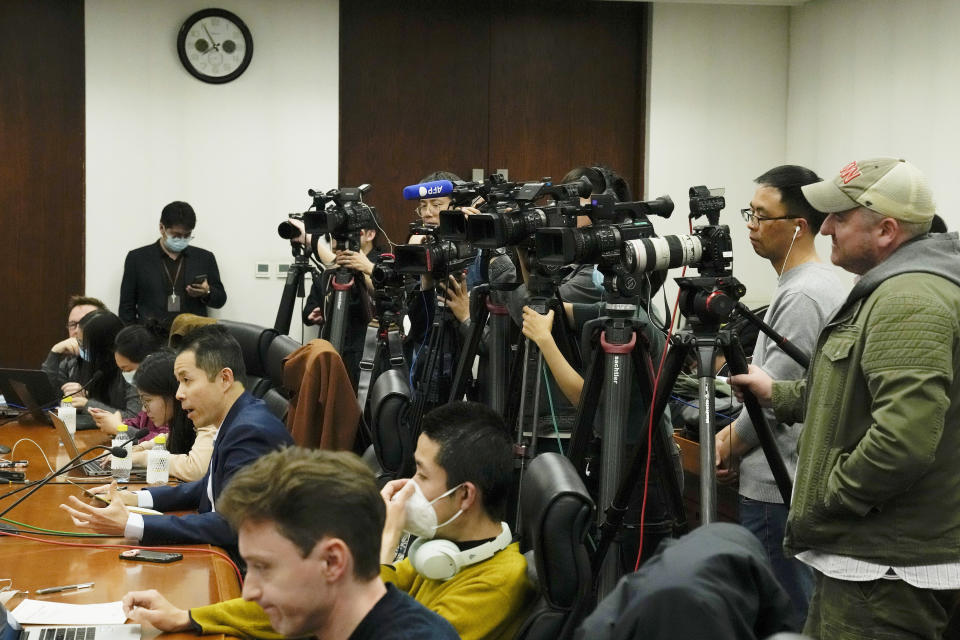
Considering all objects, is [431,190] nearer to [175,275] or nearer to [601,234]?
[601,234]

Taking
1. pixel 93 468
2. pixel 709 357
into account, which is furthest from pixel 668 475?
pixel 93 468

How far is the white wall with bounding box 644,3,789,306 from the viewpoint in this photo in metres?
7.19

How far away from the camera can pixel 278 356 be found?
4.38 m

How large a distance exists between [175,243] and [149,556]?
4.17 metres

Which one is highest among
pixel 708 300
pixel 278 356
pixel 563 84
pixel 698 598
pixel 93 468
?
pixel 563 84

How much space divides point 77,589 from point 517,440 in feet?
4.82

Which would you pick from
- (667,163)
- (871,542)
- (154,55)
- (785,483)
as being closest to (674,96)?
(667,163)

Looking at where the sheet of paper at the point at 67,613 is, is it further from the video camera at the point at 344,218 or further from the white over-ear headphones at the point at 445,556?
the video camera at the point at 344,218

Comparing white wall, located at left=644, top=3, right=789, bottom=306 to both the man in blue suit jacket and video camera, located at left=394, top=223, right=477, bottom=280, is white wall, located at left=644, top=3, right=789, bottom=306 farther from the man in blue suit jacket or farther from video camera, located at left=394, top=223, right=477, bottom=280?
the man in blue suit jacket

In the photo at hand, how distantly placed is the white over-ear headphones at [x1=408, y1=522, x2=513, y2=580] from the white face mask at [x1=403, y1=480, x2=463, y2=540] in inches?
1.2

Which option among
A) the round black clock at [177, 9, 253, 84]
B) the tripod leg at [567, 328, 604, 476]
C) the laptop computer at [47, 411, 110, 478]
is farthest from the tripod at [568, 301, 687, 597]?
the round black clock at [177, 9, 253, 84]

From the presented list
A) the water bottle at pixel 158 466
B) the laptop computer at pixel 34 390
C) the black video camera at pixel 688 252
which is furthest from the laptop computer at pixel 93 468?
the black video camera at pixel 688 252

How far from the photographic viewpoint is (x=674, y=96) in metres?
7.22

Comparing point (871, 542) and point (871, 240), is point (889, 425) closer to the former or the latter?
point (871, 542)
